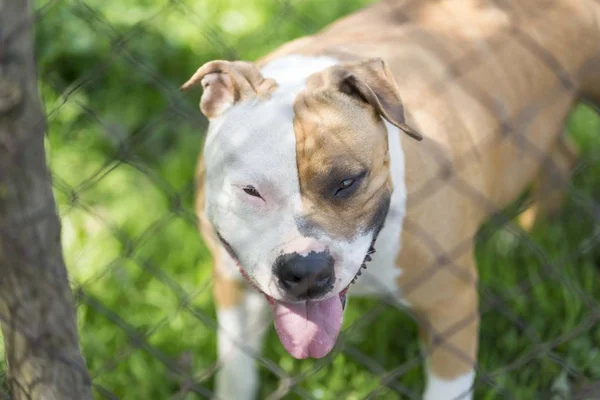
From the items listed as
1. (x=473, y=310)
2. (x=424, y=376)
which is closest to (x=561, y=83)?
(x=473, y=310)

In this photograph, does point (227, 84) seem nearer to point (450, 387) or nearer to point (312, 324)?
point (312, 324)

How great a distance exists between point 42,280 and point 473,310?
1270mm

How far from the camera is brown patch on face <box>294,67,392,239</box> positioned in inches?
74.0

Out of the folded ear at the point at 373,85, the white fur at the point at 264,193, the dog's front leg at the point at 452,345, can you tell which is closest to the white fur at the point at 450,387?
the dog's front leg at the point at 452,345

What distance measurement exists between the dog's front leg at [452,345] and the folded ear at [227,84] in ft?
2.71

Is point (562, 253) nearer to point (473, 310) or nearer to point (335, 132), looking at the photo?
point (473, 310)

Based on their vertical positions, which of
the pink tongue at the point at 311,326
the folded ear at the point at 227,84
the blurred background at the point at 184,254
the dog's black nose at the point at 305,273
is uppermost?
the folded ear at the point at 227,84

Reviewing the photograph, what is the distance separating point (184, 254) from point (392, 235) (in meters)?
1.08

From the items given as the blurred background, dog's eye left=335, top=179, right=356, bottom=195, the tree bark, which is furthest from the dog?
the tree bark

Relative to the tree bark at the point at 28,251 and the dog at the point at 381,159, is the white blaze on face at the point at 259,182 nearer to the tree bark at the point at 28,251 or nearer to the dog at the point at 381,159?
the dog at the point at 381,159

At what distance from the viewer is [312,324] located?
2.02 meters

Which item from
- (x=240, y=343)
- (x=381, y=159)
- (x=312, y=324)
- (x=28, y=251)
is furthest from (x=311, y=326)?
(x=28, y=251)

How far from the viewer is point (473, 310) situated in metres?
2.39

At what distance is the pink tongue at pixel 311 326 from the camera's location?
2010 mm
